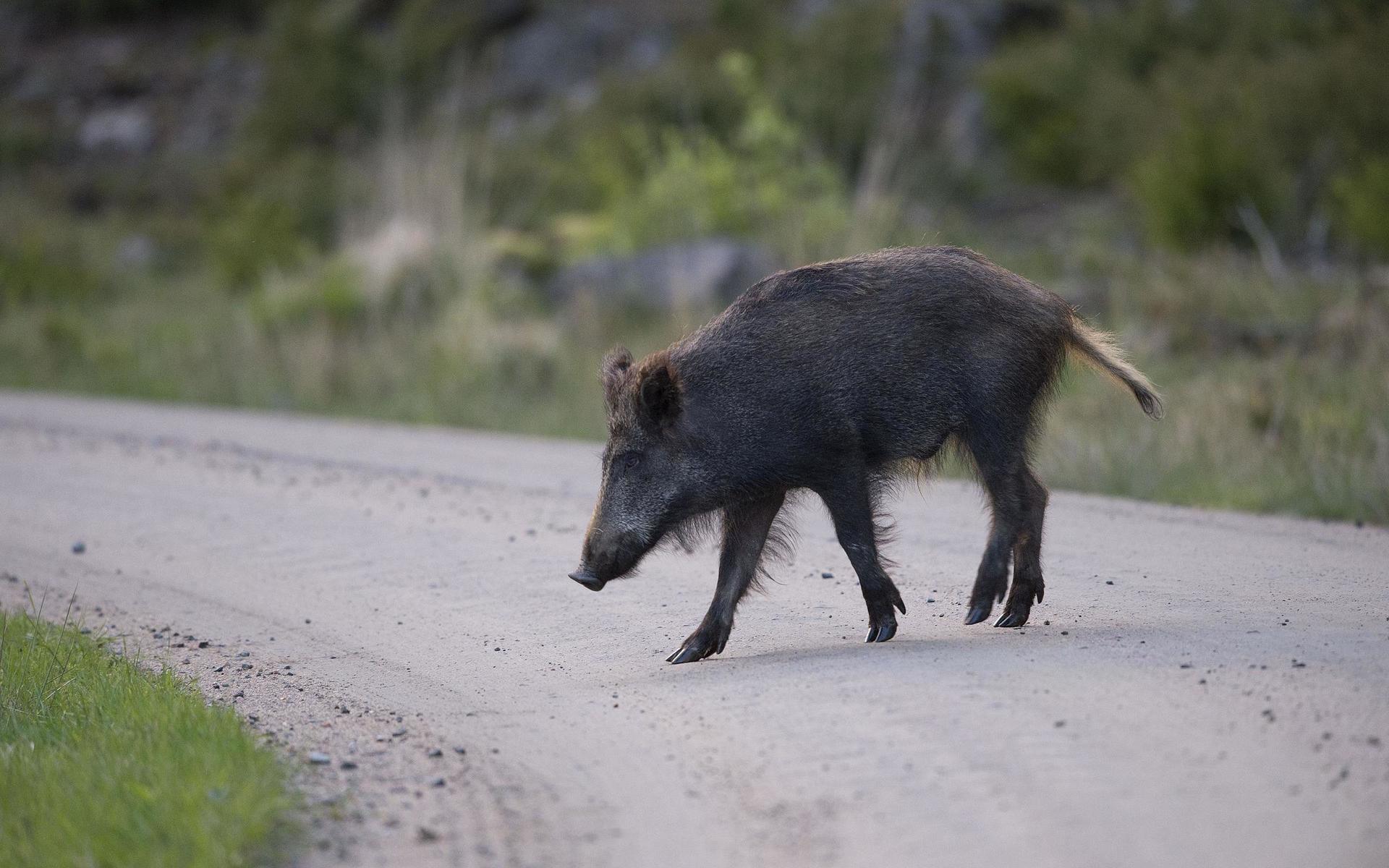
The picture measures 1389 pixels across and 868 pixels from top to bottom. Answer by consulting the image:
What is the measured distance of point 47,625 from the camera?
23.1 feet

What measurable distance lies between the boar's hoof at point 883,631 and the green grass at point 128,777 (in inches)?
88.8

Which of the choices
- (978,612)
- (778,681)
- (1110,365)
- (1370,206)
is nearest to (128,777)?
(778,681)

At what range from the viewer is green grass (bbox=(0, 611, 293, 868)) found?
12.9 feet

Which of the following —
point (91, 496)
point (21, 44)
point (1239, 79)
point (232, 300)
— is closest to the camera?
point (91, 496)

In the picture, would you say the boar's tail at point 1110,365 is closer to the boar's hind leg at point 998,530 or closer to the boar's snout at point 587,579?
the boar's hind leg at point 998,530

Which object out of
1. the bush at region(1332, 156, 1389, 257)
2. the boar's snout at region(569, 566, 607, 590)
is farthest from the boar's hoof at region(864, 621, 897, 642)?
the bush at region(1332, 156, 1389, 257)

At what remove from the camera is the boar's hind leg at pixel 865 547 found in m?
5.75

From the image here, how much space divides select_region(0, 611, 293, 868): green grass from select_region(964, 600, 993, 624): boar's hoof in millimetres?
2705

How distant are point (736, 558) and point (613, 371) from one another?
2.92 ft

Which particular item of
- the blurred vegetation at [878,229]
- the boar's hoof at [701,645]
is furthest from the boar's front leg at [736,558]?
the blurred vegetation at [878,229]

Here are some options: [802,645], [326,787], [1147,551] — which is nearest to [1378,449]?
[1147,551]

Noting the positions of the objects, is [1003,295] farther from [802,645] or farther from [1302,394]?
[1302,394]

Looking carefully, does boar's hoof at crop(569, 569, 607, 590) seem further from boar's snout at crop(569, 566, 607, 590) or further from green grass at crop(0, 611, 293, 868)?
green grass at crop(0, 611, 293, 868)

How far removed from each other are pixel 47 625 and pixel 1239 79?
714 inches
